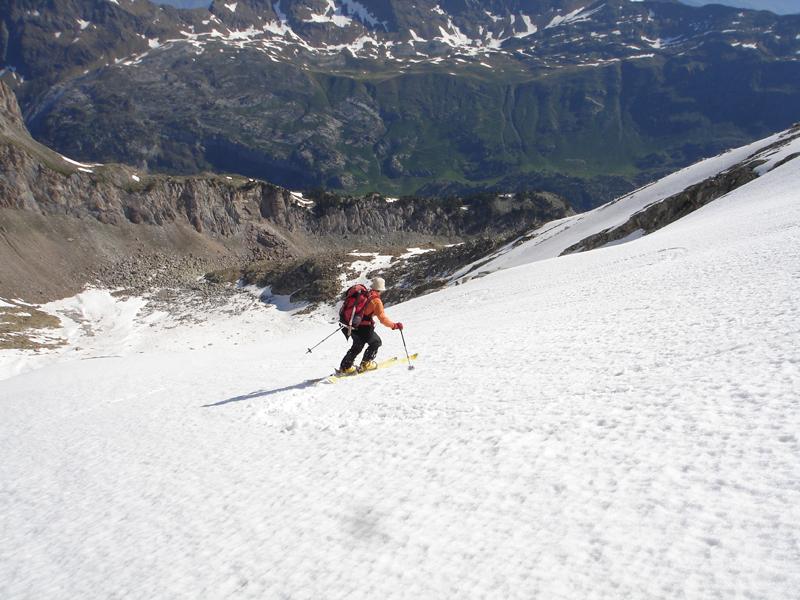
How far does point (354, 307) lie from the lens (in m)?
11.8

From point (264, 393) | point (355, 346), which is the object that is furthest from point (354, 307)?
point (264, 393)

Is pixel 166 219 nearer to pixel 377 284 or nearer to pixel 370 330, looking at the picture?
pixel 370 330

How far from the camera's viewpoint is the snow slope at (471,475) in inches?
168

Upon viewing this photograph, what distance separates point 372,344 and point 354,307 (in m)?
1.28

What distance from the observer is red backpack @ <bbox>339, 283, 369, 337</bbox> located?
1175 centimetres

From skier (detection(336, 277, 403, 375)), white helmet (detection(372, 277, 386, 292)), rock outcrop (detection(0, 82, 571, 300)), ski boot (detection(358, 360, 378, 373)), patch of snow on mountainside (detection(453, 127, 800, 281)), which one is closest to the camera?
white helmet (detection(372, 277, 386, 292))

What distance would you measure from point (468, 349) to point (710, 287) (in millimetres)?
7024

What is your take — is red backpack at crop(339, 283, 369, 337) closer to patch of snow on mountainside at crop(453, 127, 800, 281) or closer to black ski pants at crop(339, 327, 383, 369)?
black ski pants at crop(339, 327, 383, 369)

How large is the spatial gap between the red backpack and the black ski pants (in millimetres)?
303

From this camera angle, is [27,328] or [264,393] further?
[27,328]

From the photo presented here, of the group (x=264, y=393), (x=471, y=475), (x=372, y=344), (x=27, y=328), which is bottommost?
(x=471, y=475)

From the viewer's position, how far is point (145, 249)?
103750 millimetres

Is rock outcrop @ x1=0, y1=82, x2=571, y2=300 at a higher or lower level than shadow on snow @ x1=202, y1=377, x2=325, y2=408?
higher

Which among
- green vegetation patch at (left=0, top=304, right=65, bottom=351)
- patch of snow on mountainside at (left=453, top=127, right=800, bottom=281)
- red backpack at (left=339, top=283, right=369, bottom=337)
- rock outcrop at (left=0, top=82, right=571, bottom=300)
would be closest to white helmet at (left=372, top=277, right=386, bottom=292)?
red backpack at (left=339, top=283, right=369, bottom=337)
